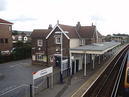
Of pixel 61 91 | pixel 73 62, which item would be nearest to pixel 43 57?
pixel 73 62

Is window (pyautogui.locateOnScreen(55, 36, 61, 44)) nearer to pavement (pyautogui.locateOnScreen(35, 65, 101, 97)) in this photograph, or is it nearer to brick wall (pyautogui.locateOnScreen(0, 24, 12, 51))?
pavement (pyautogui.locateOnScreen(35, 65, 101, 97))

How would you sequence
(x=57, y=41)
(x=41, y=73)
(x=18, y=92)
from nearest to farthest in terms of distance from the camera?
1. (x=41, y=73)
2. (x=18, y=92)
3. (x=57, y=41)

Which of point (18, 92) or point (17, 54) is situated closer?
point (18, 92)

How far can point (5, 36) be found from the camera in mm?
39188

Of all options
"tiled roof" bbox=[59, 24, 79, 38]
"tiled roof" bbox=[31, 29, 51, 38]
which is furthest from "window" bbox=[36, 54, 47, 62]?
"tiled roof" bbox=[59, 24, 79, 38]

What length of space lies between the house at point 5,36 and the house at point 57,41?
1074cm

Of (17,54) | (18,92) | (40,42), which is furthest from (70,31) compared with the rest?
(18,92)

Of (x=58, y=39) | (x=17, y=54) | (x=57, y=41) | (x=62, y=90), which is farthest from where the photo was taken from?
(x=17, y=54)

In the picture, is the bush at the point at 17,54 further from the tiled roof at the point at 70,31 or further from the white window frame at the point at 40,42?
the tiled roof at the point at 70,31

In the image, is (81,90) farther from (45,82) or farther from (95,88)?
(45,82)

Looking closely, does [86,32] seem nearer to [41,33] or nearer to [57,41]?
[57,41]

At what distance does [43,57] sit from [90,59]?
30.7 feet

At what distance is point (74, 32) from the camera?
1158 inches

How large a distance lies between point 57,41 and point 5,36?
17224 mm
